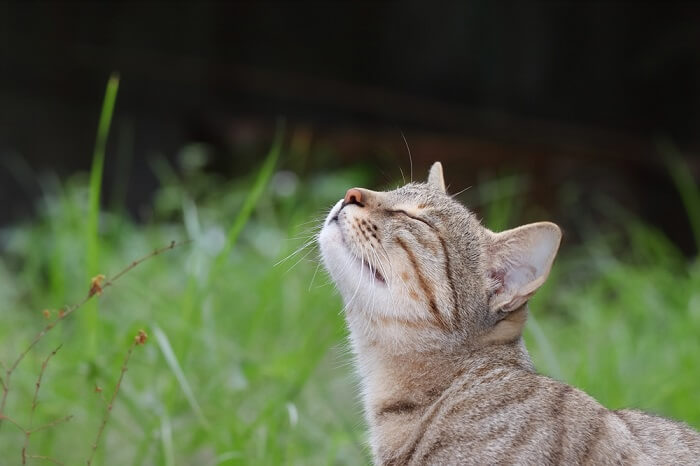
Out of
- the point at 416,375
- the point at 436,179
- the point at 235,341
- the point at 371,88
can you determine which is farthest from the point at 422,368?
the point at 371,88

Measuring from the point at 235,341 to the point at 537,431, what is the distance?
217cm

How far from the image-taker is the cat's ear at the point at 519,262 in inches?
98.2

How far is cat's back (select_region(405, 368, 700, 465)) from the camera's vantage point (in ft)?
7.20

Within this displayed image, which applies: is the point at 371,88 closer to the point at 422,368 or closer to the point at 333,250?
the point at 333,250

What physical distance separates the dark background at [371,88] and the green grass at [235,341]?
1.39 m

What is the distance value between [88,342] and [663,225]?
5997mm

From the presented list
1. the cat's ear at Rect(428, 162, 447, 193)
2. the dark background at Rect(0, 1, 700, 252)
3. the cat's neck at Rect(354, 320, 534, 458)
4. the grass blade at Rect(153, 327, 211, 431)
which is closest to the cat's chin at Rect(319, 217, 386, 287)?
the cat's neck at Rect(354, 320, 534, 458)

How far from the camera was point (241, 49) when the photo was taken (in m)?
7.23

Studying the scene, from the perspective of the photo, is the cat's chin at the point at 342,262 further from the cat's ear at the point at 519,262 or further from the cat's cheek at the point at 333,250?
the cat's ear at the point at 519,262

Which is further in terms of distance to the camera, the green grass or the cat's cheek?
the green grass

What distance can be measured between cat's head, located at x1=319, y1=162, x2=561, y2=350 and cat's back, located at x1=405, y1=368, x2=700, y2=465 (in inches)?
7.9

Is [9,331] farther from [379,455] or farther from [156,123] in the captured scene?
[156,123]

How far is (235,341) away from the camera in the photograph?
4.16 metres

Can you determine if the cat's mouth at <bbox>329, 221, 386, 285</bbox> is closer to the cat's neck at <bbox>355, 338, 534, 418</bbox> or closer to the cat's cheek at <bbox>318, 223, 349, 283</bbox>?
the cat's cheek at <bbox>318, 223, 349, 283</bbox>
